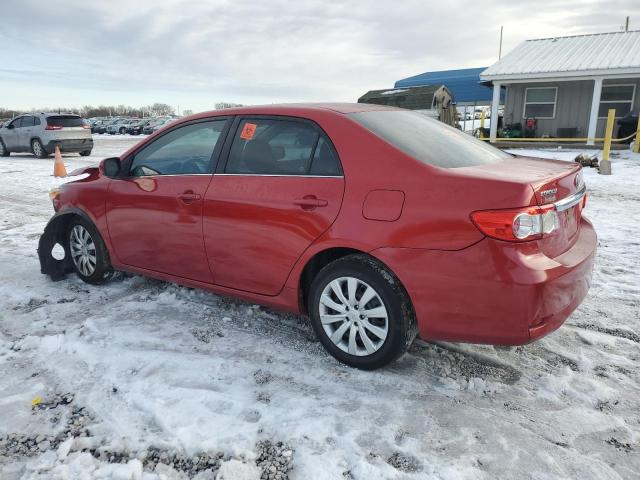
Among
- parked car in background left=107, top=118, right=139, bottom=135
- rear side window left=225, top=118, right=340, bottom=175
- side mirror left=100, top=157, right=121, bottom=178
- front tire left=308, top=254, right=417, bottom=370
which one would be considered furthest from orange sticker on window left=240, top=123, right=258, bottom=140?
parked car in background left=107, top=118, right=139, bottom=135

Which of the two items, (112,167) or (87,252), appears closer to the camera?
(112,167)

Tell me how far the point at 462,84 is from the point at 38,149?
23815mm

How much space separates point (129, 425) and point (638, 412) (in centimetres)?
268

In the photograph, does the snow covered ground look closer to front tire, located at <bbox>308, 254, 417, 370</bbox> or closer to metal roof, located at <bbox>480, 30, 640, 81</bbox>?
front tire, located at <bbox>308, 254, 417, 370</bbox>

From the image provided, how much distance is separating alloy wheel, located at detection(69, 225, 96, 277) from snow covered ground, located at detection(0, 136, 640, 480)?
0.46m

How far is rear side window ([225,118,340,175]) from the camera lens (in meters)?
3.24

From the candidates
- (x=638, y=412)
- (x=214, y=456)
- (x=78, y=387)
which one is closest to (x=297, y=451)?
(x=214, y=456)

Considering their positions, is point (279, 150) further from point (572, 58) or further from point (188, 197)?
point (572, 58)

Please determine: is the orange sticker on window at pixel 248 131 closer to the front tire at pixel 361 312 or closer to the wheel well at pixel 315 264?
the wheel well at pixel 315 264

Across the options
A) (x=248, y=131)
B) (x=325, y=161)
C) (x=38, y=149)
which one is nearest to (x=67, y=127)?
(x=38, y=149)

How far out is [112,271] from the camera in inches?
184

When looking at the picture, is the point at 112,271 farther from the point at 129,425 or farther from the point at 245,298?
the point at 129,425

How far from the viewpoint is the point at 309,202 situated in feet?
10.4

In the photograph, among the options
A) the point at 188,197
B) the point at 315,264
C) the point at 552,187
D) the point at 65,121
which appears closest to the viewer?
the point at 552,187
